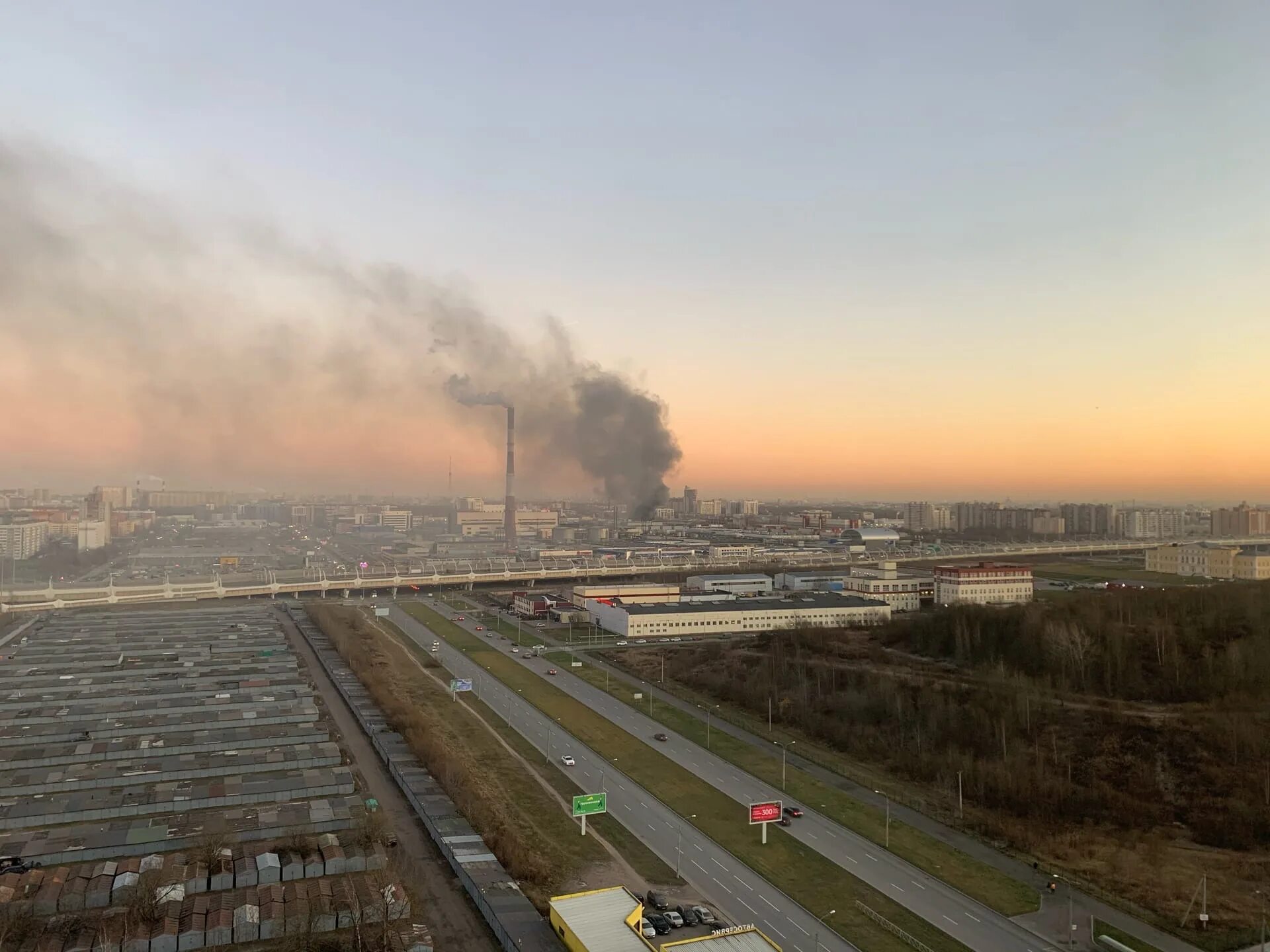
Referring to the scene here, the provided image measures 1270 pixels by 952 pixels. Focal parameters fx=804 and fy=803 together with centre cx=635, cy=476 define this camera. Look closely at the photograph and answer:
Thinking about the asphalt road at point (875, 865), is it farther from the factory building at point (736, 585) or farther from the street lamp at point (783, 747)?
the factory building at point (736, 585)

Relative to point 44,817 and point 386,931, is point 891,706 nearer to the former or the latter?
point 386,931

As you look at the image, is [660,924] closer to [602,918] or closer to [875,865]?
[602,918]

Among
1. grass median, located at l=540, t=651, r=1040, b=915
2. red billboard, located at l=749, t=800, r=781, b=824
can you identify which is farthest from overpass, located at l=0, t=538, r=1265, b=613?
red billboard, located at l=749, t=800, r=781, b=824

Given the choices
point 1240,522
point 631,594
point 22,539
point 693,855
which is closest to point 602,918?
point 693,855

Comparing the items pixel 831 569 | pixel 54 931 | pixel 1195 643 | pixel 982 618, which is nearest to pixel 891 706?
pixel 982 618

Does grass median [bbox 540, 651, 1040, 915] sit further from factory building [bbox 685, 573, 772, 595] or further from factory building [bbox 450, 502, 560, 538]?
factory building [bbox 450, 502, 560, 538]

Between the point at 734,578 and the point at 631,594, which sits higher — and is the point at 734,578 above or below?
above

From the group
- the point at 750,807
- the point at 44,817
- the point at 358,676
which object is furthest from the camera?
the point at 358,676
